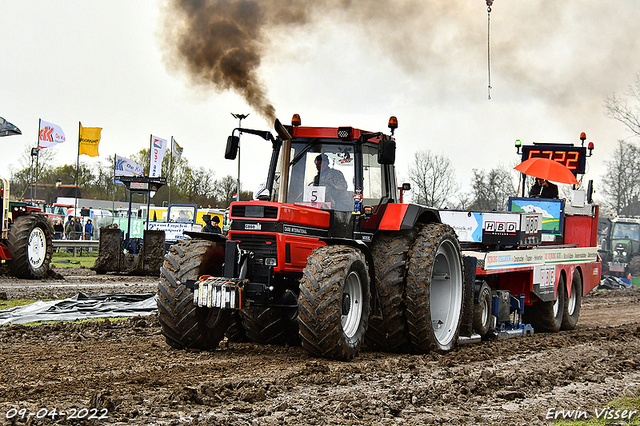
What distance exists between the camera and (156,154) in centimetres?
3128

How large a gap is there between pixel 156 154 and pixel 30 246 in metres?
14.0

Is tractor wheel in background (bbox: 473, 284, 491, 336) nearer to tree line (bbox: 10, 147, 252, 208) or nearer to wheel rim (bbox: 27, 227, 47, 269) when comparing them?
wheel rim (bbox: 27, 227, 47, 269)

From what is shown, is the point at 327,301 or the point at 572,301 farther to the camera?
the point at 572,301

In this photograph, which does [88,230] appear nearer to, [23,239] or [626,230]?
[23,239]

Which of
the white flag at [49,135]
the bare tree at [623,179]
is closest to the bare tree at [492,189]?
the bare tree at [623,179]

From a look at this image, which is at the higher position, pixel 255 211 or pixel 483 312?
pixel 255 211

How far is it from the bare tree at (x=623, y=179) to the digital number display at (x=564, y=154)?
38.2m

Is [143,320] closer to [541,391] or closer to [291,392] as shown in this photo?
[291,392]

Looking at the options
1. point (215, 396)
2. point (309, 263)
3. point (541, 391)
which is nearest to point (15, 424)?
point (215, 396)

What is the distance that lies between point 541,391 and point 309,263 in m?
2.57

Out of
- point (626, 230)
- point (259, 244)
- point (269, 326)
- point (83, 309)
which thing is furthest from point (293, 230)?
point (626, 230)

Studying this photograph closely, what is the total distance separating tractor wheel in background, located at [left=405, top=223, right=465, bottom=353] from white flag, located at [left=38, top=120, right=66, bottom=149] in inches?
1047

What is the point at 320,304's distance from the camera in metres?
7.06

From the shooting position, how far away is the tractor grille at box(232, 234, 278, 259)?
7.79 metres
